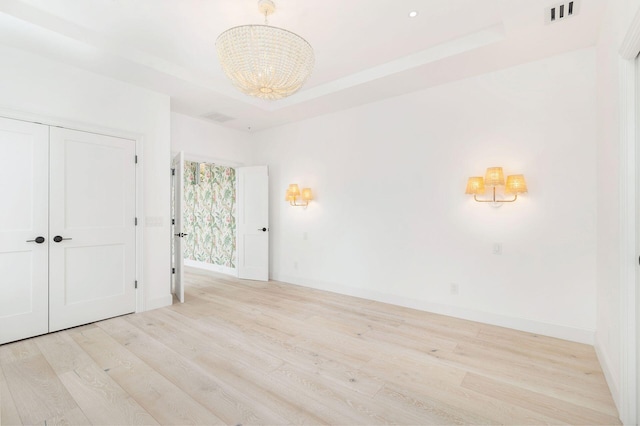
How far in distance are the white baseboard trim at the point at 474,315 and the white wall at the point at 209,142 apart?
2.76 m

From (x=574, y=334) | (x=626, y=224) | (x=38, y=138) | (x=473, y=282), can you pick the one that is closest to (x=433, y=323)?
(x=473, y=282)

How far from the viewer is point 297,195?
16.9ft

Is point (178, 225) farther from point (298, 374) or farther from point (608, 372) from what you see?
point (608, 372)

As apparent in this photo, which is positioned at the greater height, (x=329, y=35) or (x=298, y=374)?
(x=329, y=35)

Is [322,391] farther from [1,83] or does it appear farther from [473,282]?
[1,83]

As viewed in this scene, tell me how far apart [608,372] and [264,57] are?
346 centimetres

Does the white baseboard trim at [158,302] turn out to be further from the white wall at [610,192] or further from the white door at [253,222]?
the white wall at [610,192]

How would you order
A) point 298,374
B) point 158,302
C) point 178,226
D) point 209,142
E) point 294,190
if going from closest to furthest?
point 298,374
point 158,302
point 178,226
point 294,190
point 209,142

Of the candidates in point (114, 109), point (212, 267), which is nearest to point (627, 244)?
point (114, 109)

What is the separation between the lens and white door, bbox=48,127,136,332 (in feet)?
10.7

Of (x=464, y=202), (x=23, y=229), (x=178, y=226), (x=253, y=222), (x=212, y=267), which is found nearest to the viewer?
(x=23, y=229)

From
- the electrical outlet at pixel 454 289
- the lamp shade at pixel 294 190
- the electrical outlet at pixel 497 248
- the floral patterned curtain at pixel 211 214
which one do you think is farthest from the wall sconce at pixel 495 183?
the floral patterned curtain at pixel 211 214

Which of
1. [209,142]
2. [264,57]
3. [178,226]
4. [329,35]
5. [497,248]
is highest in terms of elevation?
[329,35]

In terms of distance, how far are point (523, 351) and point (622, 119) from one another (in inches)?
81.7
